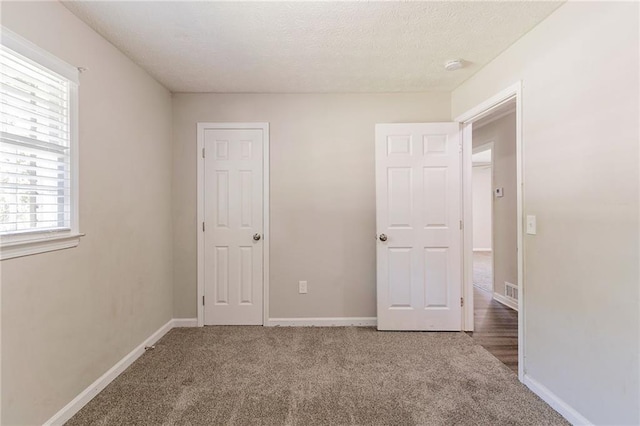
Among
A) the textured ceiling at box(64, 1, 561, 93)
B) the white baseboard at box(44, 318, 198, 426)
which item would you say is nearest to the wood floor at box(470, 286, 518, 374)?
the textured ceiling at box(64, 1, 561, 93)

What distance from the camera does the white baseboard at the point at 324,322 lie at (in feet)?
9.82

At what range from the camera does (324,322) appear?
9.86 ft

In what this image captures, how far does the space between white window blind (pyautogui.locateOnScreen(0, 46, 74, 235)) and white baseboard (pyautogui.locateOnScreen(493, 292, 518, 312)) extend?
442cm

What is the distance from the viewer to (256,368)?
219 cm

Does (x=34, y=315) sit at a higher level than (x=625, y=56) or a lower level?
lower

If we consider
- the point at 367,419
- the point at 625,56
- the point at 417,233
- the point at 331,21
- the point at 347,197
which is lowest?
the point at 367,419

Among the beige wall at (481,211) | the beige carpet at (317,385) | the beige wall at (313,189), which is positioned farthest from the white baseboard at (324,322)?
the beige wall at (481,211)

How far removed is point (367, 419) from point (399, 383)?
0.44m

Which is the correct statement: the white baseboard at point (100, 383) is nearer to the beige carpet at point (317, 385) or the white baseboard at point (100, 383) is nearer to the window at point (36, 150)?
the beige carpet at point (317, 385)

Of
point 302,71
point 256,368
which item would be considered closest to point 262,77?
point 302,71

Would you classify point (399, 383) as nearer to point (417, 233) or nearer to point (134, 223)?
point (417, 233)

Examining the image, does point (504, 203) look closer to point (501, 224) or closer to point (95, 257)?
point (501, 224)

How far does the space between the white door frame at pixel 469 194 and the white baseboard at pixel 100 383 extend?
290 centimetres

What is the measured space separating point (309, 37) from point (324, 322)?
102 inches
